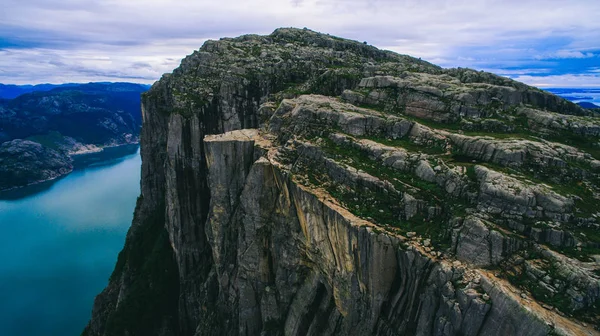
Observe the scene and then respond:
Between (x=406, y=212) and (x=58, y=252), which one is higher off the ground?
(x=406, y=212)

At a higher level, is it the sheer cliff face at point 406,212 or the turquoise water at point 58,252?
the sheer cliff face at point 406,212

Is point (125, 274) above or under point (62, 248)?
above

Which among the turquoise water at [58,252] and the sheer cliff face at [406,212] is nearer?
the sheer cliff face at [406,212]

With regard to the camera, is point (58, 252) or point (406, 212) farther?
point (58, 252)

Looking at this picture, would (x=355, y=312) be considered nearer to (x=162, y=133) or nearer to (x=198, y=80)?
(x=198, y=80)

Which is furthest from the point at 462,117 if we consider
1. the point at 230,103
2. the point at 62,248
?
the point at 62,248
